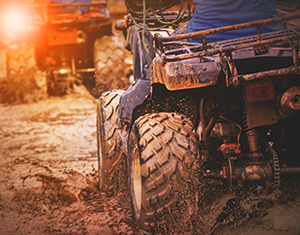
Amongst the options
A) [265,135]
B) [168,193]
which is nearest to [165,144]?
[168,193]

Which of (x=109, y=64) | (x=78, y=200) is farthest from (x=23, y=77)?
(x=78, y=200)

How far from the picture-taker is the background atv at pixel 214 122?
1861 mm

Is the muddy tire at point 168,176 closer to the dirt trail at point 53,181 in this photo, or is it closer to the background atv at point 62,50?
the dirt trail at point 53,181

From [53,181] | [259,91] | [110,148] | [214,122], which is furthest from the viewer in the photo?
[53,181]

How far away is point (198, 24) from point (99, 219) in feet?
5.17

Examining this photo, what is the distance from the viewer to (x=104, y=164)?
2.95 m

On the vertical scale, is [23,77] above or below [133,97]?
above

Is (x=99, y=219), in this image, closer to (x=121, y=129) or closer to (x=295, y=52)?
(x=121, y=129)

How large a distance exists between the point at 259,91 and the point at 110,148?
140 centimetres

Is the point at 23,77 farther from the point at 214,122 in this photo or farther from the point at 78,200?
the point at 214,122

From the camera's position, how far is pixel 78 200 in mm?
2965

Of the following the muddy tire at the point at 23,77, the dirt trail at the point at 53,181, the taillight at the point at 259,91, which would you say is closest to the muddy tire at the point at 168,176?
the taillight at the point at 259,91

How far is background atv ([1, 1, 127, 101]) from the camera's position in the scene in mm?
6715

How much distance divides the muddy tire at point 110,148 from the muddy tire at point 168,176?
0.86 metres
